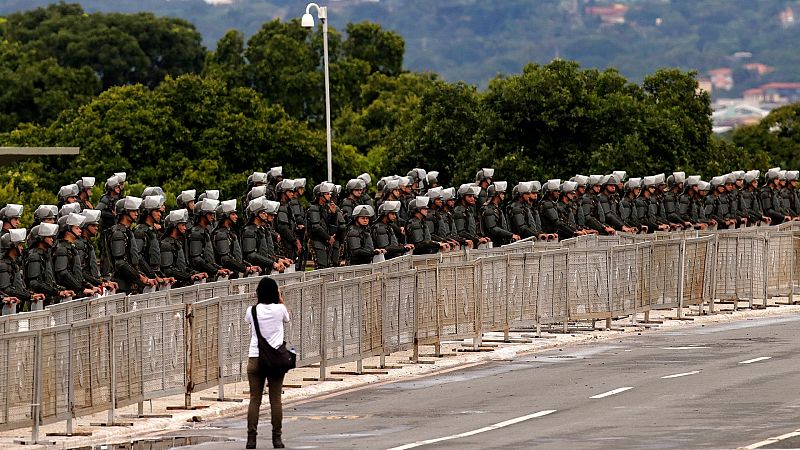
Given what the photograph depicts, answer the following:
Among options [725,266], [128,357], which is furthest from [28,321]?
[725,266]

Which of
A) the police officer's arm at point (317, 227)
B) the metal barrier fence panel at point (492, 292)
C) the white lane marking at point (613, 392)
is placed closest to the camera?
the white lane marking at point (613, 392)

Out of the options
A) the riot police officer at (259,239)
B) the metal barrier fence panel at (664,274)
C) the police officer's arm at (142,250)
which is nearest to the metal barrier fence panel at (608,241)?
the metal barrier fence panel at (664,274)

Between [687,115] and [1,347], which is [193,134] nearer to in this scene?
[687,115]

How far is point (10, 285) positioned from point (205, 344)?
3658mm

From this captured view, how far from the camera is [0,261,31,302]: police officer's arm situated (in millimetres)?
25281

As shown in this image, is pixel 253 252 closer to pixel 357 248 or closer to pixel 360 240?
pixel 357 248

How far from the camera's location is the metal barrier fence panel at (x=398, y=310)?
1051 inches

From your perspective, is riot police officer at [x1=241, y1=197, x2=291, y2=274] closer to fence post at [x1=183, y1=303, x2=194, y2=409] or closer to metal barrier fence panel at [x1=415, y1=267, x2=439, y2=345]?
metal barrier fence panel at [x1=415, y1=267, x2=439, y2=345]

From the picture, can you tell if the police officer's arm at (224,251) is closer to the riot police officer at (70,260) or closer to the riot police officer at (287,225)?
the riot police officer at (287,225)

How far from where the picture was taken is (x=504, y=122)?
196ft

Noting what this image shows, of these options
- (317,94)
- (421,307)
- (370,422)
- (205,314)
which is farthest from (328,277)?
(317,94)

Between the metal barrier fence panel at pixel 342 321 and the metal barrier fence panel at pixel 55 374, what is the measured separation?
5.42 m

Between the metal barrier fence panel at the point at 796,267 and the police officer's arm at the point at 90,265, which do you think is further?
the metal barrier fence panel at the point at 796,267

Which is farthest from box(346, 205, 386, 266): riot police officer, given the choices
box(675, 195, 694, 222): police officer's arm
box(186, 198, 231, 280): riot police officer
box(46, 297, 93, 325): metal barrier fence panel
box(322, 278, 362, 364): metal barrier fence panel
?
box(675, 195, 694, 222): police officer's arm
